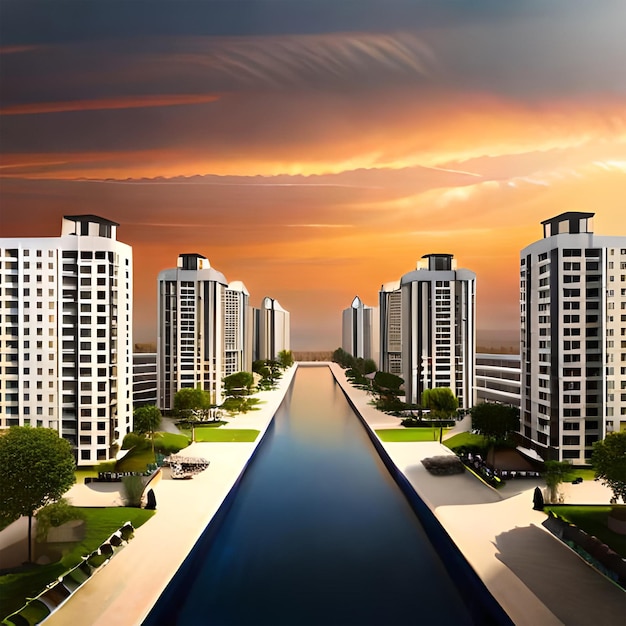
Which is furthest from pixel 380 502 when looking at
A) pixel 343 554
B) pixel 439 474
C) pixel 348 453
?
pixel 348 453

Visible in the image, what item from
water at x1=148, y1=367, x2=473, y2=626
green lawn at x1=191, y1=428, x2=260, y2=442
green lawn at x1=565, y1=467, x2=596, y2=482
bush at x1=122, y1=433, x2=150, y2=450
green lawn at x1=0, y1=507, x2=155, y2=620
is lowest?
water at x1=148, y1=367, x2=473, y2=626

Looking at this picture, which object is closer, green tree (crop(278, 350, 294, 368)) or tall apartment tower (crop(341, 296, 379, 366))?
green tree (crop(278, 350, 294, 368))

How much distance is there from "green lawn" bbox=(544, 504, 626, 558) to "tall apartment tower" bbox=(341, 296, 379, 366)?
29.1 metres

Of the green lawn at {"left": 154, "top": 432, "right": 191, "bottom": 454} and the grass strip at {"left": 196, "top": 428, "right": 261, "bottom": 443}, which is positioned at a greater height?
the green lawn at {"left": 154, "top": 432, "right": 191, "bottom": 454}

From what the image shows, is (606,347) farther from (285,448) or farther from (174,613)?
(174,613)

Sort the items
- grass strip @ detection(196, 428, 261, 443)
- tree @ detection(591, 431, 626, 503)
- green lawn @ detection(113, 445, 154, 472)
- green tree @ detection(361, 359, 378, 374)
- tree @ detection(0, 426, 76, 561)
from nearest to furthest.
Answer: tree @ detection(0, 426, 76, 561)
tree @ detection(591, 431, 626, 503)
green lawn @ detection(113, 445, 154, 472)
grass strip @ detection(196, 428, 261, 443)
green tree @ detection(361, 359, 378, 374)

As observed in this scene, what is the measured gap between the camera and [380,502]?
9.40 meters

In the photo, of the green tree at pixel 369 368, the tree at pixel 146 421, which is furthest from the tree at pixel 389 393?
the green tree at pixel 369 368

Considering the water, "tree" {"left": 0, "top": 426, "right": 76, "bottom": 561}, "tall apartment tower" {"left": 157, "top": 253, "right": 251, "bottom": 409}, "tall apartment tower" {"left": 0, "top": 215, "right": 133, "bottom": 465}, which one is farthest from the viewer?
"tall apartment tower" {"left": 157, "top": 253, "right": 251, "bottom": 409}

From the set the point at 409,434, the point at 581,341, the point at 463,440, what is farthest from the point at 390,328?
the point at 581,341

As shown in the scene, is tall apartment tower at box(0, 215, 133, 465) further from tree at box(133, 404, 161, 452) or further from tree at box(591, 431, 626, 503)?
tree at box(591, 431, 626, 503)

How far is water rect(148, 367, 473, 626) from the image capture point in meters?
5.70

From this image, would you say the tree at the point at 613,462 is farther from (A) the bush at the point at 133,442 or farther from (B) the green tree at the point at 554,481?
(A) the bush at the point at 133,442

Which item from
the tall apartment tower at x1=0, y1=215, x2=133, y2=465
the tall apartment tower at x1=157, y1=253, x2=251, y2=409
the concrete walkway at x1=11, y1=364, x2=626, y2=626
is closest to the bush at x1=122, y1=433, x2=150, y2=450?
the tall apartment tower at x1=0, y1=215, x2=133, y2=465
